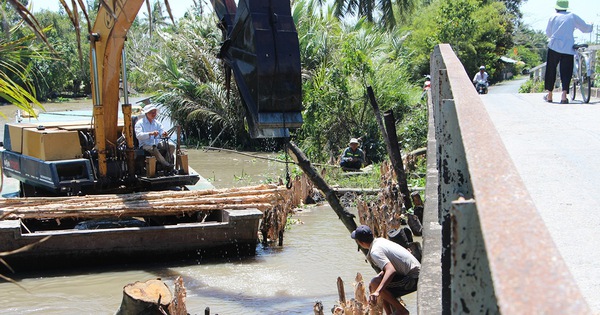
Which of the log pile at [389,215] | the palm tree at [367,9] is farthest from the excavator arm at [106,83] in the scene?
the palm tree at [367,9]

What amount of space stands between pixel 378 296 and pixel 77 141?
7521 mm

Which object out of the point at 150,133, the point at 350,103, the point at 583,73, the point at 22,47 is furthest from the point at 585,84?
the point at 22,47

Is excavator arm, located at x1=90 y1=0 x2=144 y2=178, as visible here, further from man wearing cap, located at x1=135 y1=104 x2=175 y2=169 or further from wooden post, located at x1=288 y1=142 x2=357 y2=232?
wooden post, located at x1=288 y1=142 x2=357 y2=232

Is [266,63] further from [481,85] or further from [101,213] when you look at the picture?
[481,85]

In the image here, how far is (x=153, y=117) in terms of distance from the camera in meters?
13.2

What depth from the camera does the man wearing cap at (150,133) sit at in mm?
13211

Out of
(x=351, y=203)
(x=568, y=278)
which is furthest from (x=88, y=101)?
(x=568, y=278)

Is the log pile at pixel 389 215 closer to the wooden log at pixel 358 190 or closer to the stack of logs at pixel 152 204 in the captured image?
the stack of logs at pixel 152 204

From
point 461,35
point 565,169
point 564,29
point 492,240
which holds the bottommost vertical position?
point 565,169

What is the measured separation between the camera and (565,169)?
773 centimetres

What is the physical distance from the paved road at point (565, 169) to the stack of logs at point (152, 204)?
404 cm

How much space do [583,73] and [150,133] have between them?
323 inches

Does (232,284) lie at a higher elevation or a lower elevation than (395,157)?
lower

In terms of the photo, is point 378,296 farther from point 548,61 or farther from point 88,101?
Result: point 88,101
